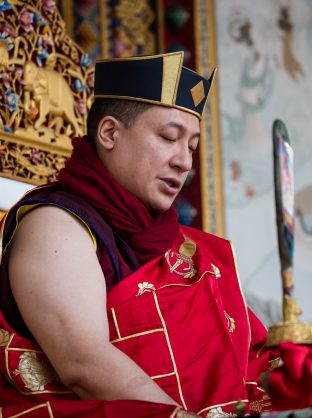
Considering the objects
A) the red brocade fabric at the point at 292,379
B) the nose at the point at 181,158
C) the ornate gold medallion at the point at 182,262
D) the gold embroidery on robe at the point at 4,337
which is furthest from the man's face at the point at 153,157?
the red brocade fabric at the point at 292,379

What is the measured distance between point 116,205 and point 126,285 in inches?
7.6

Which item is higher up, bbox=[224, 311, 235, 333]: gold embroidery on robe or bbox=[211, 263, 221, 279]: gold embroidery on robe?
bbox=[211, 263, 221, 279]: gold embroidery on robe

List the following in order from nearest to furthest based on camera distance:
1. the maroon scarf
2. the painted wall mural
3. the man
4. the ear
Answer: the man < the maroon scarf < the ear < the painted wall mural

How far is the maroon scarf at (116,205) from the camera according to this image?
2258 mm

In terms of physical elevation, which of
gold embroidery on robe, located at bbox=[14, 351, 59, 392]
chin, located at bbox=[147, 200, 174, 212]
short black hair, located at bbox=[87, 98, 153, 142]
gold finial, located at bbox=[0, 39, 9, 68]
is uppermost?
gold finial, located at bbox=[0, 39, 9, 68]

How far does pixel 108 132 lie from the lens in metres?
2.38

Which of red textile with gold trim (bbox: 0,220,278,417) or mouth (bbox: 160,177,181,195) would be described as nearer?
red textile with gold trim (bbox: 0,220,278,417)

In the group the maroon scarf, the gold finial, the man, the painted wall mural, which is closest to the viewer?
the man

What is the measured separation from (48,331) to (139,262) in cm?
35

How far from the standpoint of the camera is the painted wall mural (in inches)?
174

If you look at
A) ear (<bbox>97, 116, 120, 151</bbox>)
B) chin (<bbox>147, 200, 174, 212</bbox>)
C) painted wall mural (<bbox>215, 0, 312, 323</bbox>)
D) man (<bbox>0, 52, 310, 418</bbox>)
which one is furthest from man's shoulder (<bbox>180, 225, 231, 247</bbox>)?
painted wall mural (<bbox>215, 0, 312, 323</bbox>)

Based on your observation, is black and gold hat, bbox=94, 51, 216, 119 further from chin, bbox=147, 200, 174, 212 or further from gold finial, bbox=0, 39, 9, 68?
gold finial, bbox=0, 39, 9, 68

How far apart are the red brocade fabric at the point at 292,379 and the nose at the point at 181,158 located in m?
0.74

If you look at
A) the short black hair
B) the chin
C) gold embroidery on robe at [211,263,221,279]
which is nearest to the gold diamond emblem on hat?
the short black hair
